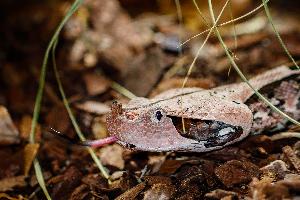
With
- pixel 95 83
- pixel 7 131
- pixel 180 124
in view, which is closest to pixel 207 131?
pixel 180 124

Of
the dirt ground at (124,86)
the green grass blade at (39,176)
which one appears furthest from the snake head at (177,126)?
the green grass blade at (39,176)

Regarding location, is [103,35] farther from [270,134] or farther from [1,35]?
[270,134]

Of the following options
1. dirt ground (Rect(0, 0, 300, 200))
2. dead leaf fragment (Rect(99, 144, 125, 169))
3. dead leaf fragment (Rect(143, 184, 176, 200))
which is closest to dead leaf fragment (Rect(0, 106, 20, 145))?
dirt ground (Rect(0, 0, 300, 200))

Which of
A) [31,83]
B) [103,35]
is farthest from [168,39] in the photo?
[31,83]

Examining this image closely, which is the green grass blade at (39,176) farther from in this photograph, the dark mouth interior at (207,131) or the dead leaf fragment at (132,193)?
the dark mouth interior at (207,131)

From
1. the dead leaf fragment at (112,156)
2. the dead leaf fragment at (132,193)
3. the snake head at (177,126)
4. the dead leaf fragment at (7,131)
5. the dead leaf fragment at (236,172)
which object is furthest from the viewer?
the dead leaf fragment at (7,131)

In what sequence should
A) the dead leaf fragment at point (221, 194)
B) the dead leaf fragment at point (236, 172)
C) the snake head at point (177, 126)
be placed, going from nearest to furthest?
1. the dead leaf fragment at point (221, 194)
2. the dead leaf fragment at point (236, 172)
3. the snake head at point (177, 126)
